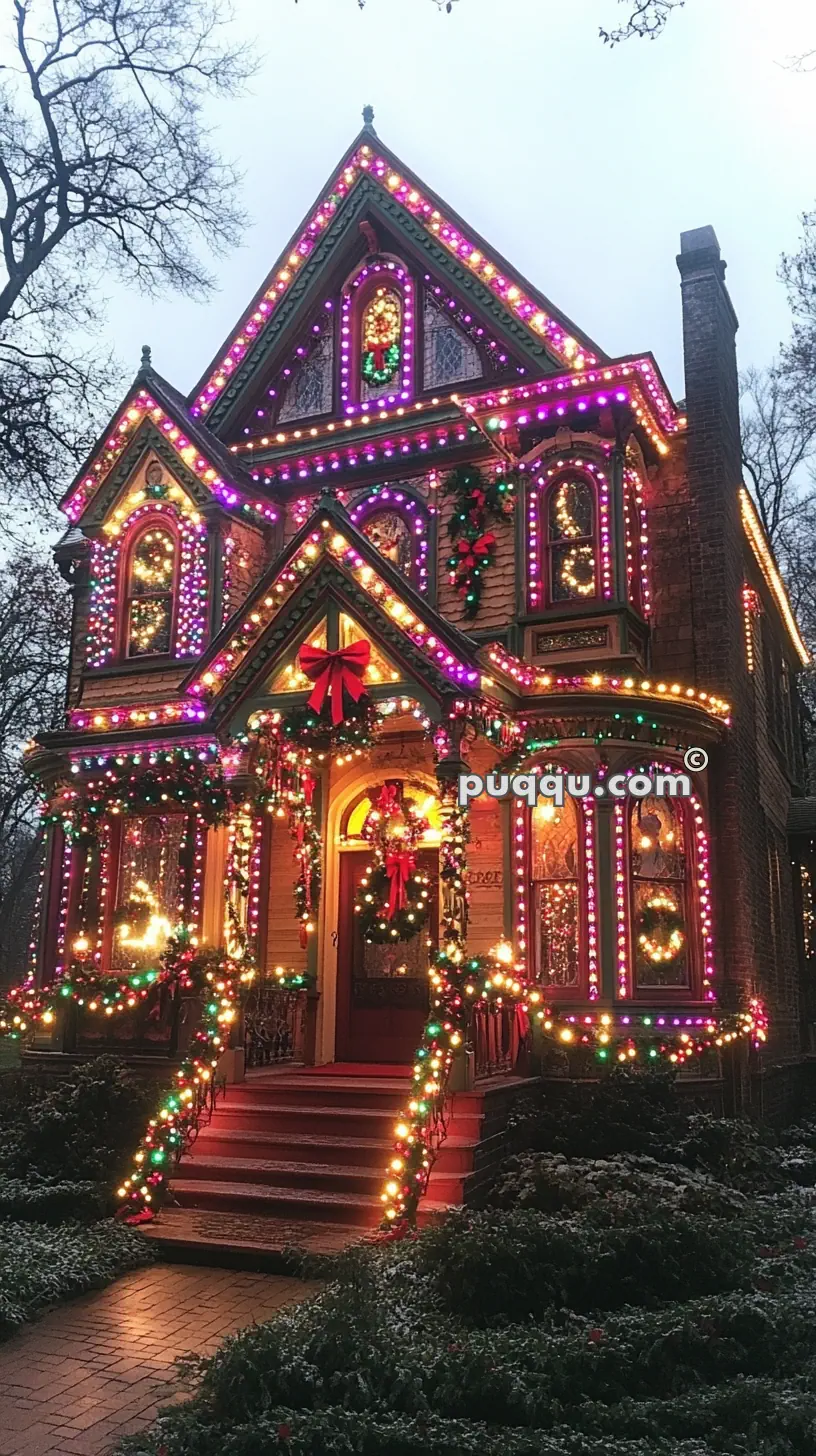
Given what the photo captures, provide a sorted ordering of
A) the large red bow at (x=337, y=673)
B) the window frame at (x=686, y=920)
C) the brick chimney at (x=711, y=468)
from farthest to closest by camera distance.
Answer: the brick chimney at (x=711, y=468)
the window frame at (x=686, y=920)
the large red bow at (x=337, y=673)

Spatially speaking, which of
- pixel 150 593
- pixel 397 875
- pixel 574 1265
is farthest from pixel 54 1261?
pixel 150 593

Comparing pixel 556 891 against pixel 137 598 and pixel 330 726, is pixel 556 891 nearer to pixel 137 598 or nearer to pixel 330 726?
pixel 330 726

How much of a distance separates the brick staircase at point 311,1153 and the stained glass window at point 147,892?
11.2 ft

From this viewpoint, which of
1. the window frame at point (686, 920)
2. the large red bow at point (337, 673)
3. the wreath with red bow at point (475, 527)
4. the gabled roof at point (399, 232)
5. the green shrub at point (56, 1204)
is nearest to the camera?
the green shrub at point (56, 1204)

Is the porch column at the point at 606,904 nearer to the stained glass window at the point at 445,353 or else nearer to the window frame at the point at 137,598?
the stained glass window at the point at 445,353

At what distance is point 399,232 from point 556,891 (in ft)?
28.9

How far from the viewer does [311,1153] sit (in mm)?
9508

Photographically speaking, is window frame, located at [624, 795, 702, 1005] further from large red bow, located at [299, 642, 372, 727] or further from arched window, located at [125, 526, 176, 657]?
arched window, located at [125, 526, 176, 657]

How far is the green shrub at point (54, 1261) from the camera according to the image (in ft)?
22.3

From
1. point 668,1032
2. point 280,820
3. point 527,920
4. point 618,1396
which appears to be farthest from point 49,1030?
point 618,1396

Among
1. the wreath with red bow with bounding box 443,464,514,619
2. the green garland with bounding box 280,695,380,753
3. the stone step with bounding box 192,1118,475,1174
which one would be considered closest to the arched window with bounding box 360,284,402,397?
the wreath with red bow with bounding box 443,464,514,619

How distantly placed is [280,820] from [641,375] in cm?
652

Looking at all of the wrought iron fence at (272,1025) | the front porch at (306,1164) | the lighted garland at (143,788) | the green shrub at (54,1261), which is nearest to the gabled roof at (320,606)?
the lighted garland at (143,788)

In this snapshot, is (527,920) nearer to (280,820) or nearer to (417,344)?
(280,820)
